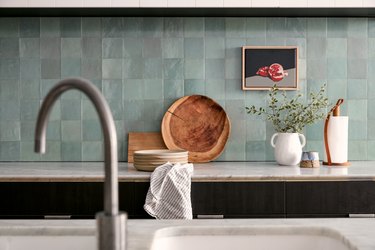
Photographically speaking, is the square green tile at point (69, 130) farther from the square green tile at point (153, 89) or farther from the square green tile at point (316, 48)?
the square green tile at point (316, 48)

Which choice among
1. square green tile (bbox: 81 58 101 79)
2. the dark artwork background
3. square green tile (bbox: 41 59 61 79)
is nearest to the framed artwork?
the dark artwork background

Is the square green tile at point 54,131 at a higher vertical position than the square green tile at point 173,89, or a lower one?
lower

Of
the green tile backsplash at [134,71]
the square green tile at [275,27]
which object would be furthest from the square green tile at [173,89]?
the square green tile at [275,27]

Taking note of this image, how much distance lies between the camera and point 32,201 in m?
2.21

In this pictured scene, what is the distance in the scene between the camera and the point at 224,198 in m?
2.20

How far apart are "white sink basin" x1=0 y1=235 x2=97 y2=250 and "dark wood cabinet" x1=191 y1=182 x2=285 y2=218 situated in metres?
1.10

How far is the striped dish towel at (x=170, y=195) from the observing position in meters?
2.13

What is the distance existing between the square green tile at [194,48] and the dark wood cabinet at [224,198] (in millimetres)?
954

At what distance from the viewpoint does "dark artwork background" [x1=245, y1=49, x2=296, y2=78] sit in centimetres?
282

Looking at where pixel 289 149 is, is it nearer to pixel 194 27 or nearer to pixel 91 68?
pixel 194 27

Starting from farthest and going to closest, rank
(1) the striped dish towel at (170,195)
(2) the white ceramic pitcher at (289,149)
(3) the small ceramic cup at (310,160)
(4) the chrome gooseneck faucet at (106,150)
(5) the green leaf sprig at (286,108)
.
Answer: (5) the green leaf sprig at (286,108) → (2) the white ceramic pitcher at (289,149) → (3) the small ceramic cup at (310,160) → (1) the striped dish towel at (170,195) → (4) the chrome gooseneck faucet at (106,150)

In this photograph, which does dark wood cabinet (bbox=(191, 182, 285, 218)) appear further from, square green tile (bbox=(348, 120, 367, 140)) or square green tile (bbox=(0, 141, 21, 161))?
square green tile (bbox=(0, 141, 21, 161))

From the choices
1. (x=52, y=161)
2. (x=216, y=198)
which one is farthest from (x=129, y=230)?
(x=52, y=161)

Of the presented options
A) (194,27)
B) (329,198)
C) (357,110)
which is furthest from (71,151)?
(357,110)
